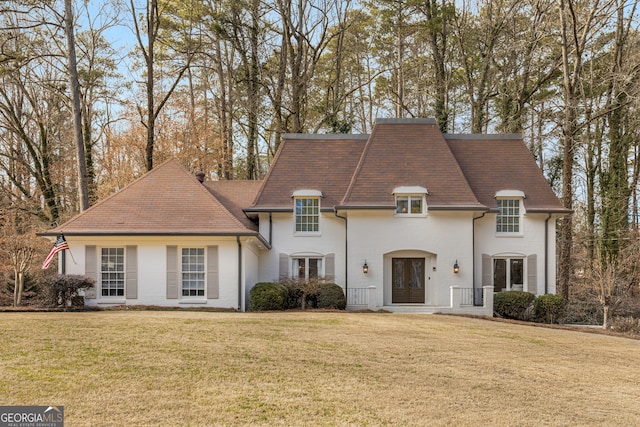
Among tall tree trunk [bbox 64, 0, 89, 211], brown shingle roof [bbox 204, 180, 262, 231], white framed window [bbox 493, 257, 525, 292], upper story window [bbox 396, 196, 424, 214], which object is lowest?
white framed window [bbox 493, 257, 525, 292]

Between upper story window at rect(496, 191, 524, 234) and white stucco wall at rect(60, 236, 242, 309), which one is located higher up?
upper story window at rect(496, 191, 524, 234)

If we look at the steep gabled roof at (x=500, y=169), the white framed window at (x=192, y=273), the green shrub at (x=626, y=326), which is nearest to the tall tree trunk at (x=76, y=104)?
the white framed window at (x=192, y=273)

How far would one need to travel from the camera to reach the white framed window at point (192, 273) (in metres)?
19.9

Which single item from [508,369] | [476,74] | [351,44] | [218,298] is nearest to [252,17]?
[351,44]

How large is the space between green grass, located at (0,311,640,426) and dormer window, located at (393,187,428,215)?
7297mm

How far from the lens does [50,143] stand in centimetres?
3350

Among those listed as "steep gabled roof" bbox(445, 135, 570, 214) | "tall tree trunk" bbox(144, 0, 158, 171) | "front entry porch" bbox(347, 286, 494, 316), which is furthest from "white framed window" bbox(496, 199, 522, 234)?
"tall tree trunk" bbox(144, 0, 158, 171)

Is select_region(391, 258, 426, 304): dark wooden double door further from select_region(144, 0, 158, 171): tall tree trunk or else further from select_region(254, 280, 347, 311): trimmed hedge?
select_region(144, 0, 158, 171): tall tree trunk

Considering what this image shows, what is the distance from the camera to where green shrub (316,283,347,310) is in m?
20.9

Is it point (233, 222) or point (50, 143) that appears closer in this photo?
point (233, 222)

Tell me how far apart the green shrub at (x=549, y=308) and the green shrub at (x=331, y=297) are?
7.40 metres

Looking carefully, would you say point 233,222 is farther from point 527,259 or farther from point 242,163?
point 242,163

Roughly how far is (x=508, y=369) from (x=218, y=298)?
10979 mm

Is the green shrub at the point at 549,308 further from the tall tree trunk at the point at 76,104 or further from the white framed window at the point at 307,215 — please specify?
the tall tree trunk at the point at 76,104
